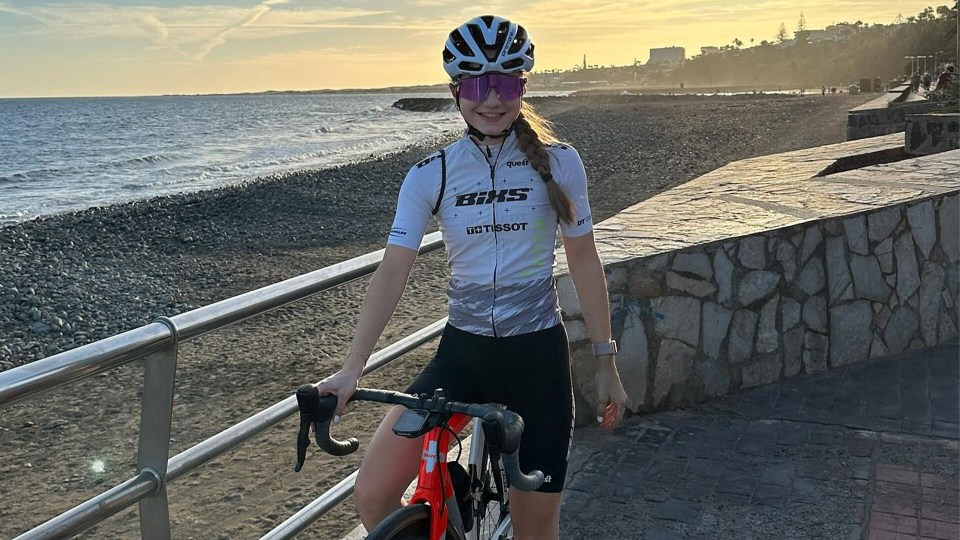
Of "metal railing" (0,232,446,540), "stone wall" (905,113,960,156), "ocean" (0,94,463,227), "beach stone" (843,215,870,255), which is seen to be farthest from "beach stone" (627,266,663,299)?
"ocean" (0,94,463,227)

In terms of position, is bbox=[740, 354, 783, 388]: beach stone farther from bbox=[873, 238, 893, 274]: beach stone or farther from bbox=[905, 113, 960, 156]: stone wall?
bbox=[905, 113, 960, 156]: stone wall

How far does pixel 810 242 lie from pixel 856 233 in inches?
15.7

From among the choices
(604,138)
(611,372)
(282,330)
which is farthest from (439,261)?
(604,138)

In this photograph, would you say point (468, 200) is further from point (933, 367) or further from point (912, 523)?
point (933, 367)

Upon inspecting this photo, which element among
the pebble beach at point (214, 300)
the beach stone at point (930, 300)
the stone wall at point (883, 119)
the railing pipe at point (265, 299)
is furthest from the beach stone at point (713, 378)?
the stone wall at point (883, 119)

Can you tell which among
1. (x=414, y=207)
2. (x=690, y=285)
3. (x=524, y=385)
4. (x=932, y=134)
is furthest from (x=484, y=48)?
(x=932, y=134)

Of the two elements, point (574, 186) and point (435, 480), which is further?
point (574, 186)

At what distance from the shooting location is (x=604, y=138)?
135 ft

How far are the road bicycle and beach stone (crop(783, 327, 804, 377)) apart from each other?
11.6ft

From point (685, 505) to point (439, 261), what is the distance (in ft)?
29.3

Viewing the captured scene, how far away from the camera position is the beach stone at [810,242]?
5652mm

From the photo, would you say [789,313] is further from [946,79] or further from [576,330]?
[946,79]

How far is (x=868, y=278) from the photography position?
232 inches

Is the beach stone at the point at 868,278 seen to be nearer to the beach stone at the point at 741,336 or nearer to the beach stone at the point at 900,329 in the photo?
the beach stone at the point at 900,329
